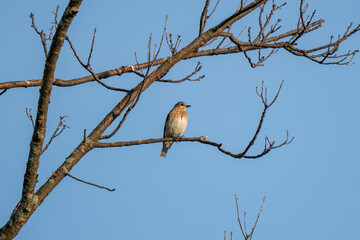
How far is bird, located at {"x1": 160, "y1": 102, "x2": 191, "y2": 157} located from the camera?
10102 mm

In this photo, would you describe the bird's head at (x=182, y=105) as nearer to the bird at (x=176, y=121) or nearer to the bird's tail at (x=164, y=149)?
the bird at (x=176, y=121)

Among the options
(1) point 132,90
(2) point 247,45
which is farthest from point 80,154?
(2) point 247,45

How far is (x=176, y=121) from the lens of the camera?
1014 cm

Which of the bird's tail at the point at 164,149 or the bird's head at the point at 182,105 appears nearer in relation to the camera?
the bird's head at the point at 182,105

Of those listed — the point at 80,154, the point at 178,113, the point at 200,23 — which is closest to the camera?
the point at 80,154

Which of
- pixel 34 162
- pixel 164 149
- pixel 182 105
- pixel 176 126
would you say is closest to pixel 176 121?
pixel 176 126

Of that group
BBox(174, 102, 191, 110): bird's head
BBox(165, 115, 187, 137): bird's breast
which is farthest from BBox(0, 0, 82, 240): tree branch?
BBox(174, 102, 191, 110): bird's head

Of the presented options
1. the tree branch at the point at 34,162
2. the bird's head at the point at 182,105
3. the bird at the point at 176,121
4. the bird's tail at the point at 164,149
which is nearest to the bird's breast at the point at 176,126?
the bird at the point at 176,121

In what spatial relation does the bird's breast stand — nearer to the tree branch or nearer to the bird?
the bird

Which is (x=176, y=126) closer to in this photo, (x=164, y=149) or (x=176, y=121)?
(x=176, y=121)

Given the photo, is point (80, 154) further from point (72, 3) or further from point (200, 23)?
point (200, 23)

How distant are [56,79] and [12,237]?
7.36 feet

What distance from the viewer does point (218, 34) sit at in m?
4.74

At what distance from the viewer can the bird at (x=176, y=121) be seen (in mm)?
10102
